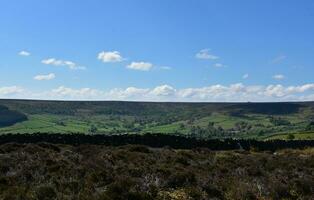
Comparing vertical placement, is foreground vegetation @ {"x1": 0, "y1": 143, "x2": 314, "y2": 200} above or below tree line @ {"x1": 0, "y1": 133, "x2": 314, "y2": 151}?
above

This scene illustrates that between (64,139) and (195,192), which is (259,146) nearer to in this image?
(64,139)

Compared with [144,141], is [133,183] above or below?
above

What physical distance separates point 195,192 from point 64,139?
3677cm

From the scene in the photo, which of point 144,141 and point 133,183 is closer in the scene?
point 133,183

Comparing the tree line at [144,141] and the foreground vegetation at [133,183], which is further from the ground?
the foreground vegetation at [133,183]

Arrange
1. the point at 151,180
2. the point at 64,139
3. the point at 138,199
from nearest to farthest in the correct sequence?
the point at 138,199 → the point at 151,180 → the point at 64,139

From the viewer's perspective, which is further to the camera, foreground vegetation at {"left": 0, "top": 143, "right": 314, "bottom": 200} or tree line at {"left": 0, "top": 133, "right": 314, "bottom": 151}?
tree line at {"left": 0, "top": 133, "right": 314, "bottom": 151}

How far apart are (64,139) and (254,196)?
123 ft

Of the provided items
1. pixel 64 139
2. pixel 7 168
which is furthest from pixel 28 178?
pixel 64 139

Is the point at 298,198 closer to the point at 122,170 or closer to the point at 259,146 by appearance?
the point at 122,170

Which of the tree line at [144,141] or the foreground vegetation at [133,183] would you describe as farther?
the tree line at [144,141]

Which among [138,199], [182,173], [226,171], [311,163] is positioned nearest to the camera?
[138,199]

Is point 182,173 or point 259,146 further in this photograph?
point 259,146

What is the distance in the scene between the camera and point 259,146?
228ft
